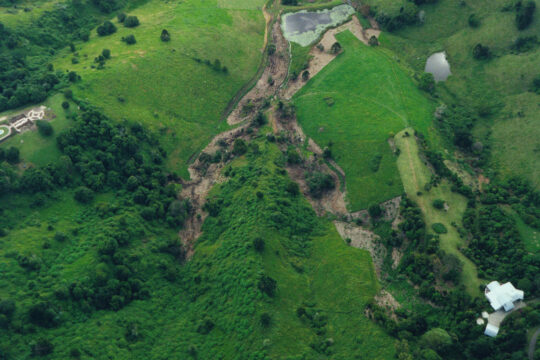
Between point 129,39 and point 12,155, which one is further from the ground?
point 129,39

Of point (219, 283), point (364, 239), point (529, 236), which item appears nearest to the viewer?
Answer: point (219, 283)

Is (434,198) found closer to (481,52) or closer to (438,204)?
(438,204)

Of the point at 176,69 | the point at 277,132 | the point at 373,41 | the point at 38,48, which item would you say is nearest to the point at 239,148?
the point at 277,132

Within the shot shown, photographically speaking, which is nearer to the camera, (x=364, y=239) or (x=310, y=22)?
(x=364, y=239)

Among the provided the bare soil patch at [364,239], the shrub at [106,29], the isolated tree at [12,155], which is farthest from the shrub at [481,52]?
the isolated tree at [12,155]

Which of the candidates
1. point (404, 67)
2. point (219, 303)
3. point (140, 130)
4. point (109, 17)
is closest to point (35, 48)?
point (109, 17)

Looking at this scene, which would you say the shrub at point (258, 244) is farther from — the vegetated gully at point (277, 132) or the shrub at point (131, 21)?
the shrub at point (131, 21)
